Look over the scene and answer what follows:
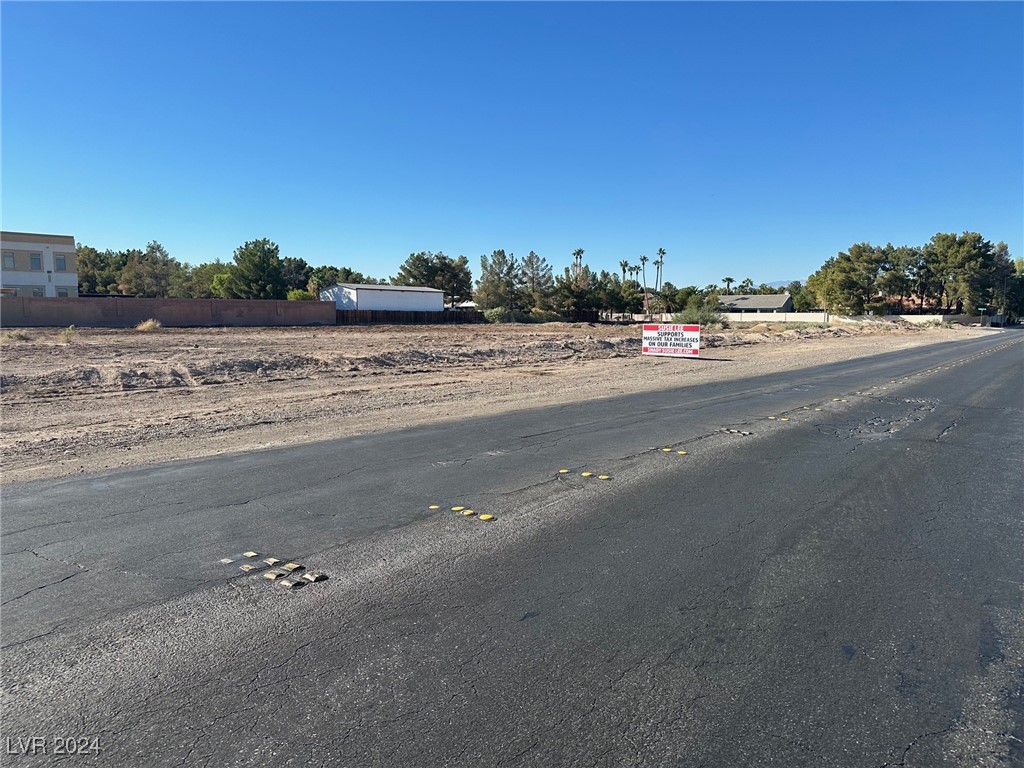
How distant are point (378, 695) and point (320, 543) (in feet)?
7.75

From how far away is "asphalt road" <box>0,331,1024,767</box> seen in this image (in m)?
3.05

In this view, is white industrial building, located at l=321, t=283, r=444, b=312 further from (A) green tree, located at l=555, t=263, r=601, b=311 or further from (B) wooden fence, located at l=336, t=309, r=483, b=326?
(A) green tree, located at l=555, t=263, r=601, b=311

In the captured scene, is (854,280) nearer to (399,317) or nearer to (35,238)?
(399,317)

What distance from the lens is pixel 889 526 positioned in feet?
19.9

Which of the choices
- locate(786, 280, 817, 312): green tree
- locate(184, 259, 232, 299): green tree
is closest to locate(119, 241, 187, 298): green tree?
locate(184, 259, 232, 299): green tree

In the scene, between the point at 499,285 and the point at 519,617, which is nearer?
the point at 519,617

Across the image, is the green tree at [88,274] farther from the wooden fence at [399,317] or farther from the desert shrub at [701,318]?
the desert shrub at [701,318]

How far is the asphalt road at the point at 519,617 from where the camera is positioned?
10.0ft

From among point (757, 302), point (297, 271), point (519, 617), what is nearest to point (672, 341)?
point (519, 617)

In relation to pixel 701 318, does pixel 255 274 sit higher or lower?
higher

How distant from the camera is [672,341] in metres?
29.8

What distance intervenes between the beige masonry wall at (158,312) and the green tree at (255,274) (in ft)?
68.5

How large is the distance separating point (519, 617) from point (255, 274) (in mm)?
85193

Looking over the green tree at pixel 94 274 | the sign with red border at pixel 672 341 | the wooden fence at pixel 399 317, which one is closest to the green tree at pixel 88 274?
the green tree at pixel 94 274
